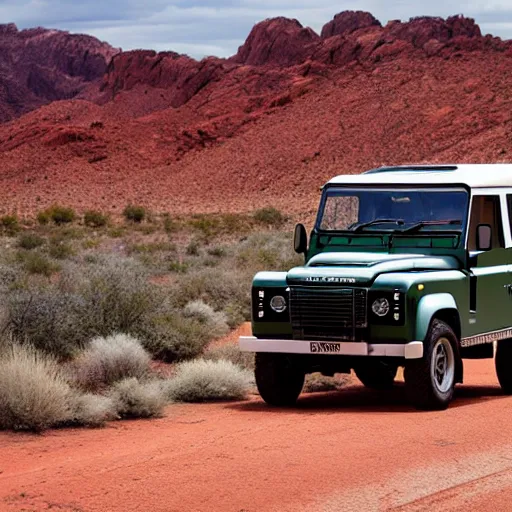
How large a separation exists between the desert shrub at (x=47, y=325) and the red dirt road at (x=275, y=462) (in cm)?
355

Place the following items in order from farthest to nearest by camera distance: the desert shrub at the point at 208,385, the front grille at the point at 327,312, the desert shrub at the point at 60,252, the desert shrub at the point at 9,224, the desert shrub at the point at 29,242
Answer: the desert shrub at the point at 9,224 → the desert shrub at the point at 29,242 → the desert shrub at the point at 60,252 → the desert shrub at the point at 208,385 → the front grille at the point at 327,312

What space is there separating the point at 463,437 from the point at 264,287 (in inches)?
105

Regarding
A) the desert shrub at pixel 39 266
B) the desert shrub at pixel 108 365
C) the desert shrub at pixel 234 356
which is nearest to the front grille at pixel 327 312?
the desert shrub at pixel 108 365

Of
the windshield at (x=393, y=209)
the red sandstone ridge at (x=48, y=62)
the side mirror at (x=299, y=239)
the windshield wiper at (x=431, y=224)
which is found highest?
the red sandstone ridge at (x=48, y=62)

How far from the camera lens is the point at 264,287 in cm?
1149

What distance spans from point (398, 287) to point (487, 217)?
6.37 feet

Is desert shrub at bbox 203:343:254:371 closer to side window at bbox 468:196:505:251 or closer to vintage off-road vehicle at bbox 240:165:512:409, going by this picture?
vintage off-road vehicle at bbox 240:165:512:409

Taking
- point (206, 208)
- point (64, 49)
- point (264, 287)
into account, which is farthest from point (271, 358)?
point (64, 49)

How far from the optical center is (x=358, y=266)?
1132 centimetres

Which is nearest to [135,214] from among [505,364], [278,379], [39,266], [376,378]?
[39,266]

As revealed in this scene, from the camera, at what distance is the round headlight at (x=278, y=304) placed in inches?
448

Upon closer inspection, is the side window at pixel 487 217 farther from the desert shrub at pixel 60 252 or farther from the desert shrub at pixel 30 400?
the desert shrub at pixel 60 252

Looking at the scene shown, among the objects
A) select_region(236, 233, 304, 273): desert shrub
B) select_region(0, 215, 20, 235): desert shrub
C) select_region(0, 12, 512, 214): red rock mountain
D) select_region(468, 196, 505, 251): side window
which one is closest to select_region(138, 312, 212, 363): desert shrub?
select_region(468, 196, 505, 251): side window

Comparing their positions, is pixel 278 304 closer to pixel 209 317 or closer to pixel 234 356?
pixel 234 356
